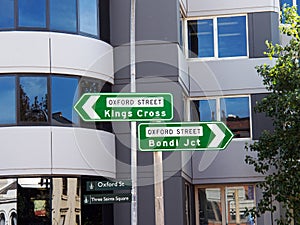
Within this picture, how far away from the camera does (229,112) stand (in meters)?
22.0

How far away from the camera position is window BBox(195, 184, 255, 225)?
72.2 feet

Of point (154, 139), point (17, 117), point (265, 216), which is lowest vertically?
point (265, 216)

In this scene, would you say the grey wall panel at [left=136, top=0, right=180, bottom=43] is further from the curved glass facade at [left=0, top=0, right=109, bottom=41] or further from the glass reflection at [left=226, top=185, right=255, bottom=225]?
the glass reflection at [left=226, top=185, right=255, bottom=225]

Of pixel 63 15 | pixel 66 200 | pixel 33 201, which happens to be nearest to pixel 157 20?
pixel 63 15

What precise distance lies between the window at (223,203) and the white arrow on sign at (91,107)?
12.6m

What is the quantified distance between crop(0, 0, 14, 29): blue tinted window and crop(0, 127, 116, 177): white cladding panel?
2627 millimetres

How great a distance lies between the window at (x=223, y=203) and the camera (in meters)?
22.0

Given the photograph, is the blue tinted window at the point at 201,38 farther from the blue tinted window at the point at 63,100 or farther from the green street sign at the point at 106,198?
the green street sign at the point at 106,198

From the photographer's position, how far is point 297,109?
18.3m

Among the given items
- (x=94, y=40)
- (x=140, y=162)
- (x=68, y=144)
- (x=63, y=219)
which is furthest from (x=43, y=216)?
(x=94, y=40)

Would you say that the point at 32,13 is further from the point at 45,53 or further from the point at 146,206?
the point at 146,206

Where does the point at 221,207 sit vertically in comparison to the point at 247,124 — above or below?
below

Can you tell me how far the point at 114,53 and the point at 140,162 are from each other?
3.09 m

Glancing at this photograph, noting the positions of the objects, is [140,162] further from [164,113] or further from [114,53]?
[164,113]
